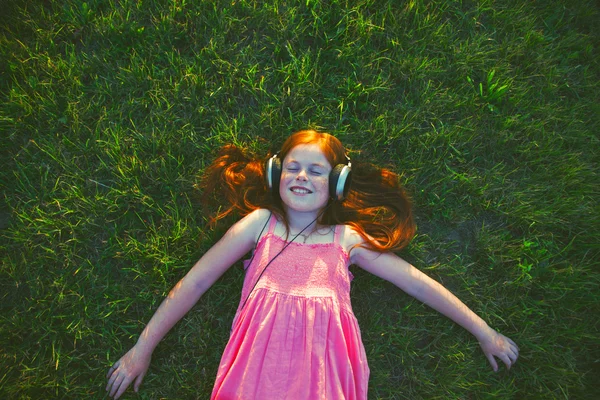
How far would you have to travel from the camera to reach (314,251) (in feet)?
10.4

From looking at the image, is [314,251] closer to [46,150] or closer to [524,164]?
[524,164]

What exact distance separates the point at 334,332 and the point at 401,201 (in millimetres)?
1211

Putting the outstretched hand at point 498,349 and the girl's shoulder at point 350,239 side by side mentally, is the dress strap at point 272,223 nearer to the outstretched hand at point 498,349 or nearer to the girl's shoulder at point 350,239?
the girl's shoulder at point 350,239

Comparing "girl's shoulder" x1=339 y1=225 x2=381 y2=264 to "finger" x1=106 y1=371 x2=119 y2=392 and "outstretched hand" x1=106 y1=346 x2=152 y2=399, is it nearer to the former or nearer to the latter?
"outstretched hand" x1=106 y1=346 x2=152 y2=399

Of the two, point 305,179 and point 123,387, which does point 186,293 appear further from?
point 305,179

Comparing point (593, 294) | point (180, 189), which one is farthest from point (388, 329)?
point (180, 189)

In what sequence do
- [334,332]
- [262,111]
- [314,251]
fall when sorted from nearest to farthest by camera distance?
[334,332] < [314,251] < [262,111]

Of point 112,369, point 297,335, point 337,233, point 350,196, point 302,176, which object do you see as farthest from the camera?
point 350,196

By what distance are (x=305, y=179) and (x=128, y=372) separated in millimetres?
1886

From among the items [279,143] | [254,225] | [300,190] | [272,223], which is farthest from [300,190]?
[279,143]

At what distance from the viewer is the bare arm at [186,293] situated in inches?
129

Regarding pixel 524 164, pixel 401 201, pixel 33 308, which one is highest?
pixel 524 164

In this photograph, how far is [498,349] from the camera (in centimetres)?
344

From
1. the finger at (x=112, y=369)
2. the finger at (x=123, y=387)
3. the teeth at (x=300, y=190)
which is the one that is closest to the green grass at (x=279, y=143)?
the finger at (x=112, y=369)
